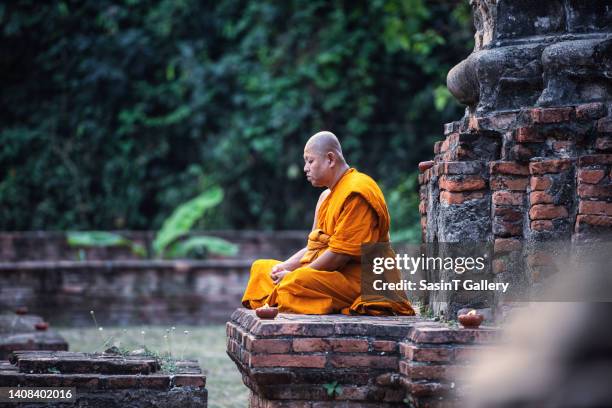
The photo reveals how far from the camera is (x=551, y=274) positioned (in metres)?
4.25

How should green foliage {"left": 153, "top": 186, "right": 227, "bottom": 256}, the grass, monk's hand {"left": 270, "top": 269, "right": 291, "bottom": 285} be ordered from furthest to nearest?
green foliage {"left": 153, "top": 186, "right": 227, "bottom": 256}
the grass
monk's hand {"left": 270, "top": 269, "right": 291, "bottom": 285}

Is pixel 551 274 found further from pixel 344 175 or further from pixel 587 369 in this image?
pixel 587 369

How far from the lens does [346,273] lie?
4965mm

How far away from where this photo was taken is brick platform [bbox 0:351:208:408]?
180 inches

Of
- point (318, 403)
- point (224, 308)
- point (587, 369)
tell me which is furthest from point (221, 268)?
point (587, 369)

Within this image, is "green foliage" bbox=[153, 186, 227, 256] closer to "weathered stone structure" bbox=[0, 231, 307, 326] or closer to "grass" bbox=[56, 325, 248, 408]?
"weathered stone structure" bbox=[0, 231, 307, 326]

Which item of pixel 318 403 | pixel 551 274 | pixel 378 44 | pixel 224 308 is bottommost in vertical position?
pixel 224 308

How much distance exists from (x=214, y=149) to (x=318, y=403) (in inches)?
463

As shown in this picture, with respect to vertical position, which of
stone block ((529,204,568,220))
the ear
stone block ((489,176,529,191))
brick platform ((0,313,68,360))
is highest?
the ear

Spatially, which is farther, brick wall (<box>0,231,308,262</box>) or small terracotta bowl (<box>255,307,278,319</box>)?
brick wall (<box>0,231,308,262</box>)

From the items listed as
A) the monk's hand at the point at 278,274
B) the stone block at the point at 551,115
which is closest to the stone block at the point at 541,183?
the stone block at the point at 551,115

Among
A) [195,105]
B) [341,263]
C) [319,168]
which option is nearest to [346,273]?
[341,263]

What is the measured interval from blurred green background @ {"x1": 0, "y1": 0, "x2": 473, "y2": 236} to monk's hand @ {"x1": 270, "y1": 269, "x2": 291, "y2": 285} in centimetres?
981

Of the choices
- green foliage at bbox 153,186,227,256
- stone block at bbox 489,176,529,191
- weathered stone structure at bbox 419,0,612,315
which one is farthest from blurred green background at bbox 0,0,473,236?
stone block at bbox 489,176,529,191
